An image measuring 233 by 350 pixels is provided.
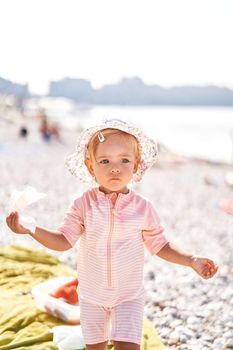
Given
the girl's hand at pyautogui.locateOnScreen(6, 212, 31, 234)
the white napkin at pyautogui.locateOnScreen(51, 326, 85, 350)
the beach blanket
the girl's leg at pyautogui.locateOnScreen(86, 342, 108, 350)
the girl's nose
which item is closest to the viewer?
the girl's hand at pyautogui.locateOnScreen(6, 212, 31, 234)

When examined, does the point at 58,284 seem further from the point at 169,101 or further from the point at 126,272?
the point at 169,101

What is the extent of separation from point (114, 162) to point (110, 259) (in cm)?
56

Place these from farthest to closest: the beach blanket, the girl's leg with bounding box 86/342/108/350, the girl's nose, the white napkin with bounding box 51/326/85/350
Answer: the beach blanket → the white napkin with bounding box 51/326/85/350 → the girl's leg with bounding box 86/342/108/350 → the girl's nose

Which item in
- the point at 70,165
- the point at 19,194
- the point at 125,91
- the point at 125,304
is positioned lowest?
the point at 125,304

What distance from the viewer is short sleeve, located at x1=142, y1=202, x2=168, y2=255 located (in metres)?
3.04

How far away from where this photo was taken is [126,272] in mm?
2986

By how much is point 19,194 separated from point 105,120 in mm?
662

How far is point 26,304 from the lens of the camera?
13.6ft

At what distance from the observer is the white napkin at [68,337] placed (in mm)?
3539

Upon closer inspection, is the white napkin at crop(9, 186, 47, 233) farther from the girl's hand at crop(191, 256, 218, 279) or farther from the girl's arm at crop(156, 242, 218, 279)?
the girl's hand at crop(191, 256, 218, 279)

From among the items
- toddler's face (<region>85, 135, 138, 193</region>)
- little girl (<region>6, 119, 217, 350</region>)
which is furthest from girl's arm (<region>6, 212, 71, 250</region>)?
toddler's face (<region>85, 135, 138, 193</region>)

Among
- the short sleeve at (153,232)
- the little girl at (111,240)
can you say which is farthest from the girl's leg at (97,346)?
the short sleeve at (153,232)

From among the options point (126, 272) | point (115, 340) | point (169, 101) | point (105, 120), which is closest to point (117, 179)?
point (105, 120)

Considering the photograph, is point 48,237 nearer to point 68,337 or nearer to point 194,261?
point 194,261
